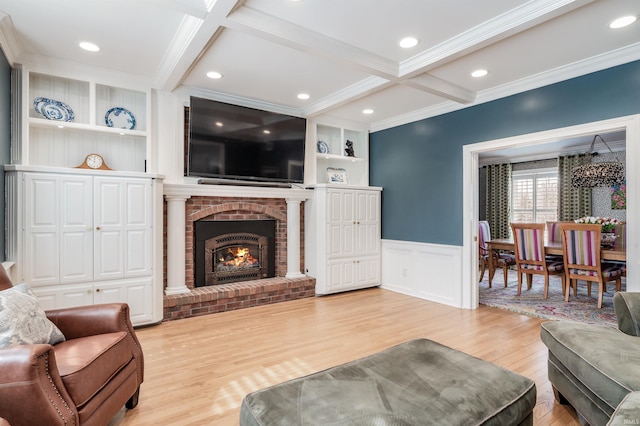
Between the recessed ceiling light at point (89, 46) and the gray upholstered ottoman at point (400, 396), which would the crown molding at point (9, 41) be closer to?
the recessed ceiling light at point (89, 46)

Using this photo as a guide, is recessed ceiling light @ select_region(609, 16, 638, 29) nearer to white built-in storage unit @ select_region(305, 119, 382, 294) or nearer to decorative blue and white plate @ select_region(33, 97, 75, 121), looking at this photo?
white built-in storage unit @ select_region(305, 119, 382, 294)

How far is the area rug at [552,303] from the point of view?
390cm

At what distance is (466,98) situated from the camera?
13.4 ft

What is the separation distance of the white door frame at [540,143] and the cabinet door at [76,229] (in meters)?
4.06

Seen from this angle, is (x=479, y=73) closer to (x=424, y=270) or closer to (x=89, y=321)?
(x=424, y=270)

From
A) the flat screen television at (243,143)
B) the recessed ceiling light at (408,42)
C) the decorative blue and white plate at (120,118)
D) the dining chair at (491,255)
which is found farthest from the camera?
the dining chair at (491,255)

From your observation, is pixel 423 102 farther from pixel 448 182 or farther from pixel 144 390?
pixel 144 390

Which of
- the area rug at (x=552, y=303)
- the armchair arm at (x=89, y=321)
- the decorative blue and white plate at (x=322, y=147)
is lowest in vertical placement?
the area rug at (x=552, y=303)

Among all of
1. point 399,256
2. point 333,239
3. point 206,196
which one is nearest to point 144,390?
point 206,196

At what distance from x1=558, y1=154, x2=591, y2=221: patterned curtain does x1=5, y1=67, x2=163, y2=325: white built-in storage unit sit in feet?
23.4

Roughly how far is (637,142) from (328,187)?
3188 mm

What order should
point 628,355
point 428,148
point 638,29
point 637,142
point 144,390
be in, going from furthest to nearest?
1. point 428,148
2. point 637,142
3. point 638,29
4. point 144,390
5. point 628,355

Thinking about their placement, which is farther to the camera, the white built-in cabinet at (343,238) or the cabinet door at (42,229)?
the white built-in cabinet at (343,238)

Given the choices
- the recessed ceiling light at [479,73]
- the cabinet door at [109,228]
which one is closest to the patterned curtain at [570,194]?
the recessed ceiling light at [479,73]
